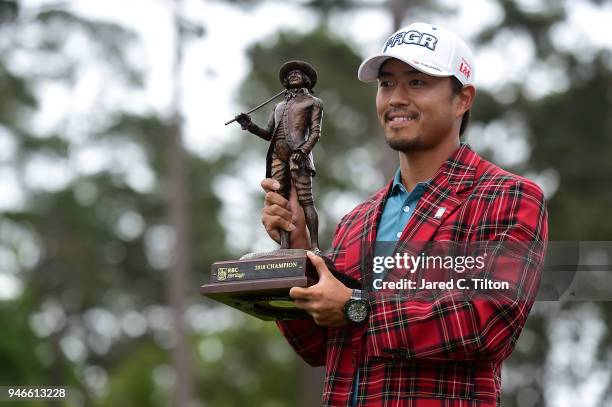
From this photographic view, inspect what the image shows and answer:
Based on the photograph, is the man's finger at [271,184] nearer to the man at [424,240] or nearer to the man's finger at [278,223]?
the man at [424,240]

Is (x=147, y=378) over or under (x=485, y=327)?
over

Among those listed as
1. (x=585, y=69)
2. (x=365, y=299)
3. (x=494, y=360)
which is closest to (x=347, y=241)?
(x=365, y=299)

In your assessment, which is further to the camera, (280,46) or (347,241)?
(280,46)

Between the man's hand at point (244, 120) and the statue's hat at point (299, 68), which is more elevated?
the statue's hat at point (299, 68)

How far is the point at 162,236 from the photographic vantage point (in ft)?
87.9

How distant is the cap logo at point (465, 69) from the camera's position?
3576 mm

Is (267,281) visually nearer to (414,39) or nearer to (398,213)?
(398,213)

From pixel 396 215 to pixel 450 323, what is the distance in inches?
25.1

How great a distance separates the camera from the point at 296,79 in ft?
12.6

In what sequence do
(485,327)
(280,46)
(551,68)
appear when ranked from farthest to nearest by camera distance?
(551,68)
(280,46)
(485,327)

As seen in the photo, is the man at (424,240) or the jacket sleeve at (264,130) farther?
the jacket sleeve at (264,130)

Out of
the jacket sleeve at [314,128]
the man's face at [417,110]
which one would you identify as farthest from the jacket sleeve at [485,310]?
the jacket sleeve at [314,128]

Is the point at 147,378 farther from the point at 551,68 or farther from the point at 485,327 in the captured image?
the point at 485,327

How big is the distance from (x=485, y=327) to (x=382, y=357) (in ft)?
1.14
